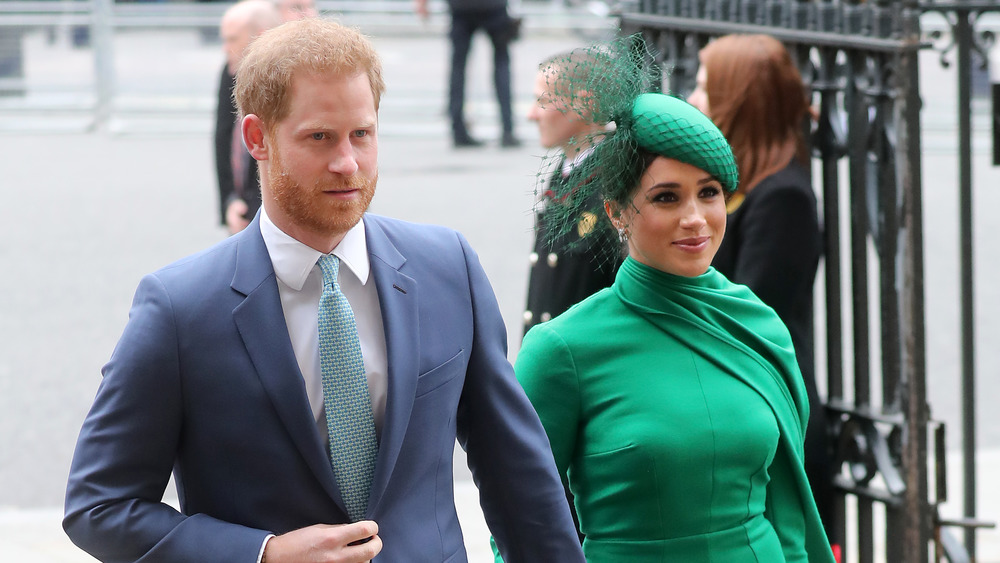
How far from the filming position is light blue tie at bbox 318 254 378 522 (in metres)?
2.09

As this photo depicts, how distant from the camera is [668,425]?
261 cm

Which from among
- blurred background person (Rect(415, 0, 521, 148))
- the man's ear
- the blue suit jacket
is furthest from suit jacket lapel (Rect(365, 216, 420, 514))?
blurred background person (Rect(415, 0, 521, 148))

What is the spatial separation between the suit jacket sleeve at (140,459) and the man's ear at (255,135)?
0.25m

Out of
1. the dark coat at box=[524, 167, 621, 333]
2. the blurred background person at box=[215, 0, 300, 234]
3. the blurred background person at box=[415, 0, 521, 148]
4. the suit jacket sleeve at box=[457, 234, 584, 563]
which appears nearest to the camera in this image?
the suit jacket sleeve at box=[457, 234, 584, 563]

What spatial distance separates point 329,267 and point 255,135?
0.75 ft

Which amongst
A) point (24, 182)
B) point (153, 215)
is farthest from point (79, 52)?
point (153, 215)

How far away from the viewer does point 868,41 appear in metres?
3.53

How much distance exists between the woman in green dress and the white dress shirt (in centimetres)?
54

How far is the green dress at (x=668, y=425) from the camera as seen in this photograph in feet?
8.56

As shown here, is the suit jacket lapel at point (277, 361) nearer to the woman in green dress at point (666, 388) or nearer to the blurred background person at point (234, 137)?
the woman in green dress at point (666, 388)

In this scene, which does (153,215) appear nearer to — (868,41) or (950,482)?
(950,482)

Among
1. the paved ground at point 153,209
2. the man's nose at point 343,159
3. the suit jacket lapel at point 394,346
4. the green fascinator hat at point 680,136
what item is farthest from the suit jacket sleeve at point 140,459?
the paved ground at point 153,209

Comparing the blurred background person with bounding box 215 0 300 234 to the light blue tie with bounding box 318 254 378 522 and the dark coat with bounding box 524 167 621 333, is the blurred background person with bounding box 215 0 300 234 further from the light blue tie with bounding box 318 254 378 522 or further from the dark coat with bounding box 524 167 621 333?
the light blue tie with bounding box 318 254 378 522

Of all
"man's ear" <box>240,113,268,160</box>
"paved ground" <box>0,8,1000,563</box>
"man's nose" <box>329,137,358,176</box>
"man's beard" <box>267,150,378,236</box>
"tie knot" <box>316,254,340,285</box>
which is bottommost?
"paved ground" <box>0,8,1000,563</box>
